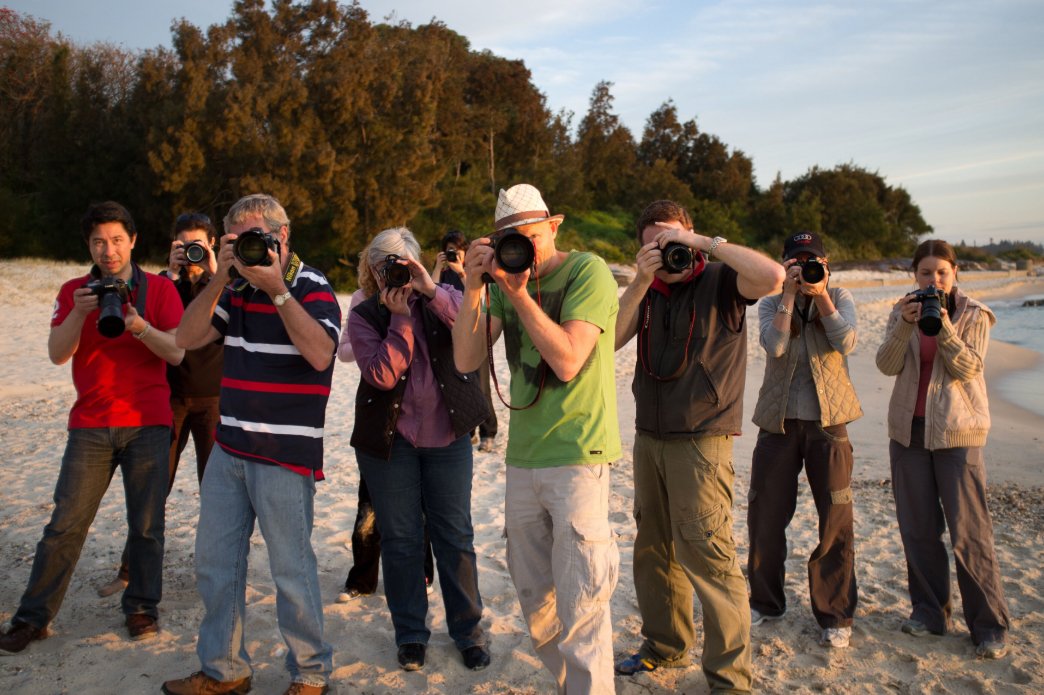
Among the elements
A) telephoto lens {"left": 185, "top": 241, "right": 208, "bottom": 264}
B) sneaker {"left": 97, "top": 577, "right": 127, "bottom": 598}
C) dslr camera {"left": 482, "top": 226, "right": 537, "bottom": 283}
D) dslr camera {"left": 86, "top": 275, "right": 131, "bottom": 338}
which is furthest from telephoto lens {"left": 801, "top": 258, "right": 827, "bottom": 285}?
sneaker {"left": 97, "top": 577, "right": 127, "bottom": 598}

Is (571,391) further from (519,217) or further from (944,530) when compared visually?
(944,530)

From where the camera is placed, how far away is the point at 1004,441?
7.96 meters

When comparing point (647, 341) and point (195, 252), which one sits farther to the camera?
point (195, 252)

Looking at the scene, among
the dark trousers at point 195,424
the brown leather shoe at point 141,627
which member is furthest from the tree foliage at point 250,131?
the brown leather shoe at point 141,627

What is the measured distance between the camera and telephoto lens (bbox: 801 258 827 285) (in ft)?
10.8

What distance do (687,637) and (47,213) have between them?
2312 centimetres

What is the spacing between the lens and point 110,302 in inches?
125

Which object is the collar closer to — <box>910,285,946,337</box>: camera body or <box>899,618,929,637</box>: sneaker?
<box>910,285,946,337</box>: camera body

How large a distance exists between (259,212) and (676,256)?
Result: 160 cm

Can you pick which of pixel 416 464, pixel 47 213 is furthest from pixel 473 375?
pixel 47 213

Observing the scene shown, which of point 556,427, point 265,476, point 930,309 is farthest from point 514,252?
point 930,309

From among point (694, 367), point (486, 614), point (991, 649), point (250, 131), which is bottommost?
point (486, 614)

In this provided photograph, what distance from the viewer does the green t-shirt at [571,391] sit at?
262cm

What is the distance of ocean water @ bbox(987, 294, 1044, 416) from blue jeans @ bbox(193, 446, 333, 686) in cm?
1026
